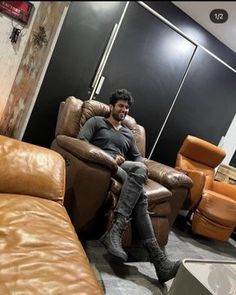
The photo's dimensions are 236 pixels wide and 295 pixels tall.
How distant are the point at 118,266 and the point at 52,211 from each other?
0.85 meters

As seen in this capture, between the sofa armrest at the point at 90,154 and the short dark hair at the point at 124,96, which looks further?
the short dark hair at the point at 124,96

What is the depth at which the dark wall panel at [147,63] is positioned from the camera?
76cm

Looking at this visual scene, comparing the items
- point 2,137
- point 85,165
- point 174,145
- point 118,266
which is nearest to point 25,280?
point 2,137

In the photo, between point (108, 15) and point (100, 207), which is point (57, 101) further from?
point (108, 15)

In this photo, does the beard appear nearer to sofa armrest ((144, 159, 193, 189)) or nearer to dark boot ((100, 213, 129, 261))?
sofa armrest ((144, 159, 193, 189))

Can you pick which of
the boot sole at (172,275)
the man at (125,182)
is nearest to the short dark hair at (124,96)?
the man at (125,182)

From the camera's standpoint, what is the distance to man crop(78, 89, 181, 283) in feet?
6.19

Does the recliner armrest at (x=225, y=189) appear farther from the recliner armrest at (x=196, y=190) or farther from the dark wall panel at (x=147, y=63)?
the dark wall panel at (x=147, y=63)

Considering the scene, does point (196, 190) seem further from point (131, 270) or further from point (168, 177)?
point (131, 270)

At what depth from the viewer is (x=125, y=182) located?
2.08 metres

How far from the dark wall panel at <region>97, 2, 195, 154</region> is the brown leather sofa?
2.10 ft

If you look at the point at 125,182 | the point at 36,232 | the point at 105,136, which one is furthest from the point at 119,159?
the point at 36,232

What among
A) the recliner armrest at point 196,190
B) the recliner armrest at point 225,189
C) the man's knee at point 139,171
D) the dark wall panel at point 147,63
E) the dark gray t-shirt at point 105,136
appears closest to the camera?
the dark wall panel at point 147,63

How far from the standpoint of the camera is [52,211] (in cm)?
129
